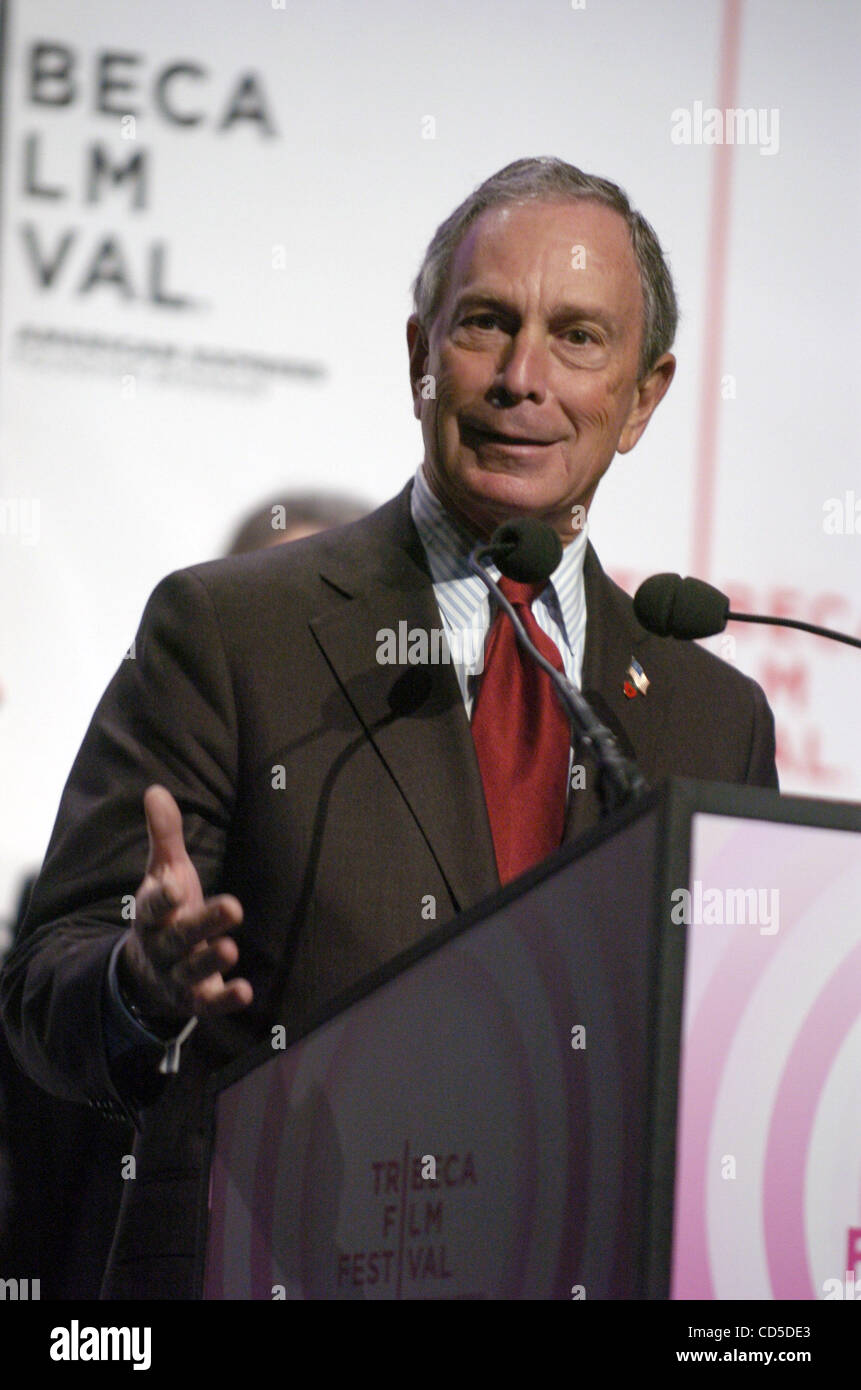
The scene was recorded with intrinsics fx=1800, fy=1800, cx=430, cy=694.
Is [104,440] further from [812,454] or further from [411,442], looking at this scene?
[812,454]

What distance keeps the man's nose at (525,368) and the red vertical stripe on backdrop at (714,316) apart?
130 centimetres

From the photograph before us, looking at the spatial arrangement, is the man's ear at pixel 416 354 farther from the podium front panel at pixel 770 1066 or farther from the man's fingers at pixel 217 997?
the podium front panel at pixel 770 1066

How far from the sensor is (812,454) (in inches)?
131

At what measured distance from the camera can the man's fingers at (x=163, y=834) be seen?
1.28 meters

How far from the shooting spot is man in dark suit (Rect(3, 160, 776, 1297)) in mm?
1587

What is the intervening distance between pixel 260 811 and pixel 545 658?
329 millimetres

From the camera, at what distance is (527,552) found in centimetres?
158

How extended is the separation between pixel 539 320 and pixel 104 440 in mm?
1219

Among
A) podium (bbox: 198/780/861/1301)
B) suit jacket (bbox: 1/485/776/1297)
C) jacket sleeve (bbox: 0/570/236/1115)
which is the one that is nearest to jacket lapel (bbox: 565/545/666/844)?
suit jacket (bbox: 1/485/776/1297)

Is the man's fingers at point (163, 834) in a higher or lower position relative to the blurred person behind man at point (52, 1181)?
higher

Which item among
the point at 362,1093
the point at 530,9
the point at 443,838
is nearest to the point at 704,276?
the point at 530,9

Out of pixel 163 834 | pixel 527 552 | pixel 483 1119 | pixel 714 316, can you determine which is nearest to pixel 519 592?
pixel 527 552

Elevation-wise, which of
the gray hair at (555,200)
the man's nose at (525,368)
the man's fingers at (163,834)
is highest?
the gray hair at (555,200)

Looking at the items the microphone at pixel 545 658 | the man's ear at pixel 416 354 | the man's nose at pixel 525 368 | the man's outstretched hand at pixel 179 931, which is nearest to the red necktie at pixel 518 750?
the microphone at pixel 545 658
